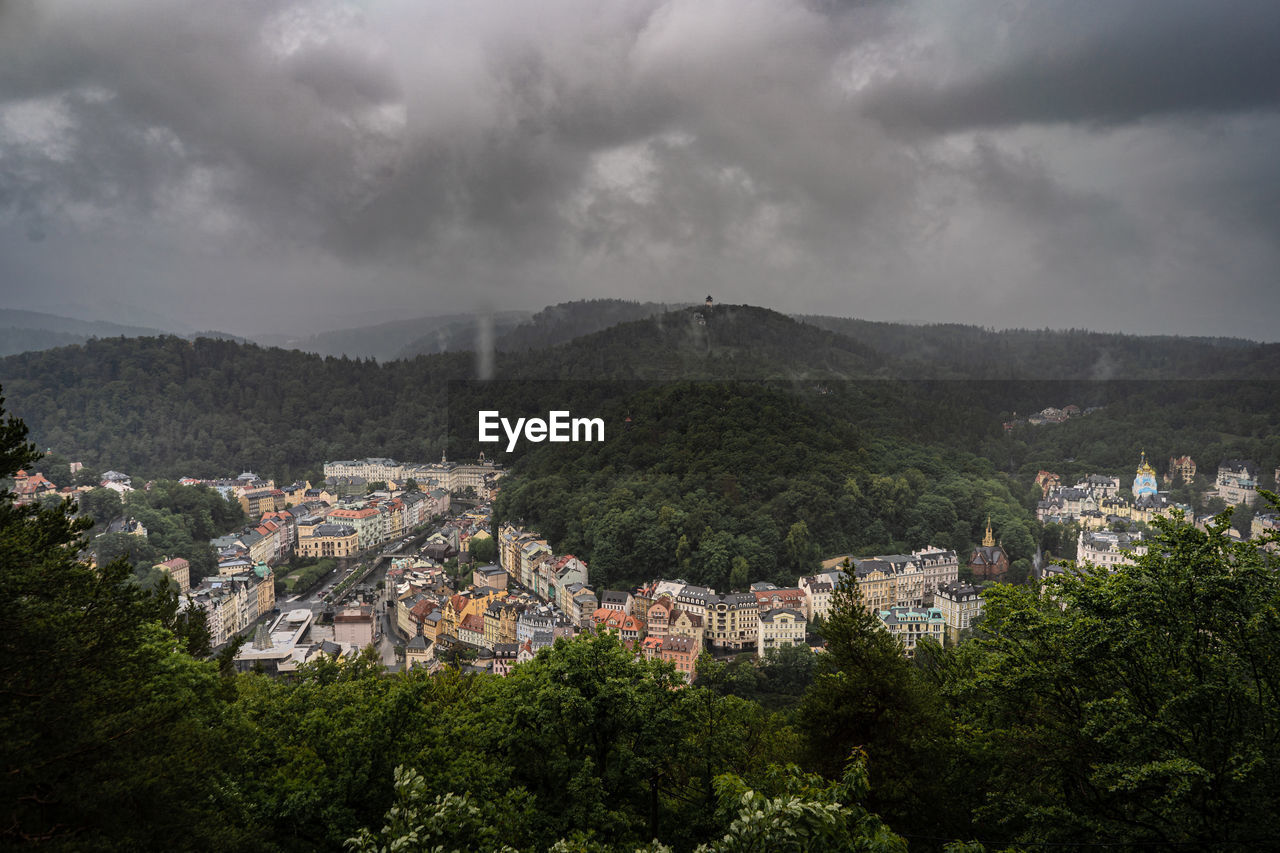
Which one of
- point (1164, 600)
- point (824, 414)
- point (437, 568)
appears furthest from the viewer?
point (824, 414)

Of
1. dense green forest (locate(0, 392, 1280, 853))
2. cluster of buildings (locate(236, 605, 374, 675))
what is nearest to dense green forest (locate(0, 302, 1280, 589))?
cluster of buildings (locate(236, 605, 374, 675))

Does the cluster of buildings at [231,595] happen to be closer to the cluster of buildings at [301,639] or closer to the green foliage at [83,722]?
the cluster of buildings at [301,639]

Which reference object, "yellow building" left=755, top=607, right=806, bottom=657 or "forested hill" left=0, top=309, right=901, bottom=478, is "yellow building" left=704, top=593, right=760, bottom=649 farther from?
"forested hill" left=0, top=309, right=901, bottom=478

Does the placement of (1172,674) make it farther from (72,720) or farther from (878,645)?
(72,720)

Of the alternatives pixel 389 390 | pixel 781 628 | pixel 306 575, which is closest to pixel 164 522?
pixel 306 575

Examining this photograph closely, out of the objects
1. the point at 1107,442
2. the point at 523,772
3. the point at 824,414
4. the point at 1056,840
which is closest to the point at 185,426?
the point at 824,414
